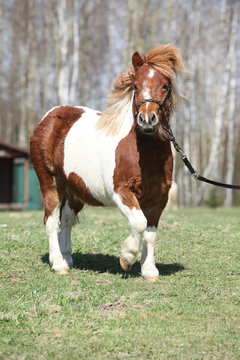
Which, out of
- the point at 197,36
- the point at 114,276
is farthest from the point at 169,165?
the point at 197,36

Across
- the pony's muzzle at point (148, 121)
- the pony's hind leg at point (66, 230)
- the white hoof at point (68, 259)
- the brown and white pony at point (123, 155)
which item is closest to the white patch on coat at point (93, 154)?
the brown and white pony at point (123, 155)

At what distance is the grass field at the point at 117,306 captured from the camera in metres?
4.17

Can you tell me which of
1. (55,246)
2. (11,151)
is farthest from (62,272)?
(11,151)

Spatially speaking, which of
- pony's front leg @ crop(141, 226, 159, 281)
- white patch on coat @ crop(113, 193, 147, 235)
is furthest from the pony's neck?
pony's front leg @ crop(141, 226, 159, 281)

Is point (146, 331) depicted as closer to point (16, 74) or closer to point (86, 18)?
point (86, 18)

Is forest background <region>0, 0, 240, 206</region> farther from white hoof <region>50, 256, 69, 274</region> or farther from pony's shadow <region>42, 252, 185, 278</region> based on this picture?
white hoof <region>50, 256, 69, 274</region>

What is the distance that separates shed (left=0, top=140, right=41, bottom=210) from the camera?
24281 mm

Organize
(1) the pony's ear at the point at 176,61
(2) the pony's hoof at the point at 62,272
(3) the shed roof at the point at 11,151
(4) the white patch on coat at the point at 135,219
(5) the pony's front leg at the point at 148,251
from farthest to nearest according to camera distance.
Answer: (3) the shed roof at the point at 11,151 < (2) the pony's hoof at the point at 62,272 < (5) the pony's front leg at the point at 148,251 < (1) the pony's ear at the point at 176,61 < (4) the white patch on coat at the point at 135,219

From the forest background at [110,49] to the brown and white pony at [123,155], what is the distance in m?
17.4

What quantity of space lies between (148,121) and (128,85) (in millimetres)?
1031

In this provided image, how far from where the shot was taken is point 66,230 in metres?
7.42

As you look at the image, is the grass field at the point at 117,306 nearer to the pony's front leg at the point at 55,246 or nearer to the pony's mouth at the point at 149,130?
the pony's front leg at the point at 55,246

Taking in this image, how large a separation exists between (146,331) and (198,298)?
1140 millimetres

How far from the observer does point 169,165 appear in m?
6.16
